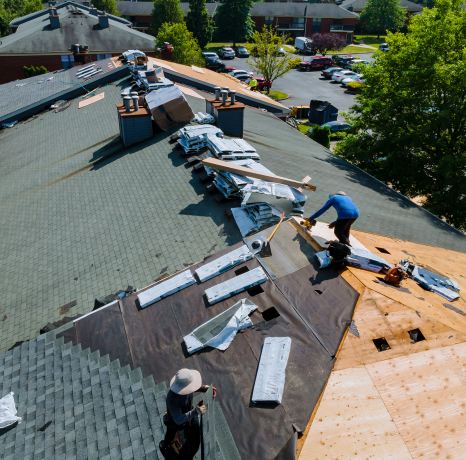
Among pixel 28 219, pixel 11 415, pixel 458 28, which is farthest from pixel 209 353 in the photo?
pixel 458 28

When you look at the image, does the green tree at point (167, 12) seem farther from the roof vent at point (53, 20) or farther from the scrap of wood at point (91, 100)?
the scrap of wood at point (91, 100)

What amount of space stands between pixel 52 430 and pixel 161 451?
2.52m

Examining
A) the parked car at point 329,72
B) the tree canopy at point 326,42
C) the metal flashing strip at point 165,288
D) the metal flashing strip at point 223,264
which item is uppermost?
the metal flashing strip at point 223,264

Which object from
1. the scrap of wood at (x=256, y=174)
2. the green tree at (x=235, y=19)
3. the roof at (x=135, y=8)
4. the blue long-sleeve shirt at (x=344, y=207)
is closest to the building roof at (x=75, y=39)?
the green tree at (x=235, y=19)

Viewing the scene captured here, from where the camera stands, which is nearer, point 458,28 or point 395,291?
point 395,291

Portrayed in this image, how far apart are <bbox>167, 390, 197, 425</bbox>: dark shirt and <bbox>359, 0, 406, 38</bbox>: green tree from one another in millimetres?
101019

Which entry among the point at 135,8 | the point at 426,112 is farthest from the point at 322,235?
the point at 135,8

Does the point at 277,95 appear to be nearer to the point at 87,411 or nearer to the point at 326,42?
the point at 326,42

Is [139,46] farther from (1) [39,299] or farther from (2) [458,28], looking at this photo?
(1) [39,299]

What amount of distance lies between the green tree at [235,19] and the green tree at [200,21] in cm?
694

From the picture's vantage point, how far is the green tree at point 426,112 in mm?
21188

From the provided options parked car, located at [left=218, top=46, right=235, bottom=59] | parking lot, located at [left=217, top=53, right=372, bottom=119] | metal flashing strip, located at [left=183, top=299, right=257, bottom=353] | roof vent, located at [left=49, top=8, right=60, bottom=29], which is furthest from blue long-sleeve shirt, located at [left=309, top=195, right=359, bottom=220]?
parked car, located at [left=218, top=46, right=235, bottom=59]

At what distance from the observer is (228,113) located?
58.7 ft

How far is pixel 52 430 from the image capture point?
24.0 feet
